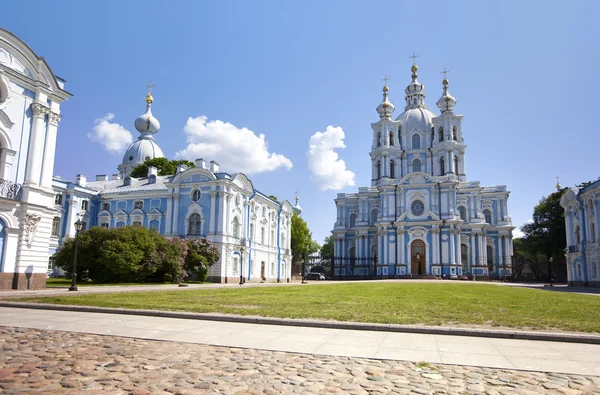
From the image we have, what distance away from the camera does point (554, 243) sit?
57.6 metres

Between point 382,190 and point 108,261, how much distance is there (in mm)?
42436

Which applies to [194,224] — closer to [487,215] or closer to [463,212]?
[463,212]

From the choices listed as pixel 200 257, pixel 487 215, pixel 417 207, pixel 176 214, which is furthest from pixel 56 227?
pixel 487 215

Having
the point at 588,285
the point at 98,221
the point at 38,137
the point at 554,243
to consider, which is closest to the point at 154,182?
the point at 98,221

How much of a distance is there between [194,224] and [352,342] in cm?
3617

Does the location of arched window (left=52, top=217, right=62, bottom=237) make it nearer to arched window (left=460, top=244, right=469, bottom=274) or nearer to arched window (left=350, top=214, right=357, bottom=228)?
arched window (left=350, top=214, right=357, bottom=228)

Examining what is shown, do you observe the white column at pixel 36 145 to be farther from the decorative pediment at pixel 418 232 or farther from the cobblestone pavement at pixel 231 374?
the decorative pediment at pixel 418 232

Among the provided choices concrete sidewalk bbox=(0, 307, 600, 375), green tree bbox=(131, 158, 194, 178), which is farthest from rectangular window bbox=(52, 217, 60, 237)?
concrete sidewalk bbox=(0, 307, 600, 375)

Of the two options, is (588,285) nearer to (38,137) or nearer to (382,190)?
(382,190)

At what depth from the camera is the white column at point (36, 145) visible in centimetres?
2095

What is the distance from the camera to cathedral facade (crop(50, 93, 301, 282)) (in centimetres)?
4062

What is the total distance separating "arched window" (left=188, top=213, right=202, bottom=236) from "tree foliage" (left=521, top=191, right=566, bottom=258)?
44.6 m

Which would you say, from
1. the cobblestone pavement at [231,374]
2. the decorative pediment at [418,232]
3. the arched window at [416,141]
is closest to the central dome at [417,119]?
the arched window at [416,141]

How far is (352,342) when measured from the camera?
748 cm
